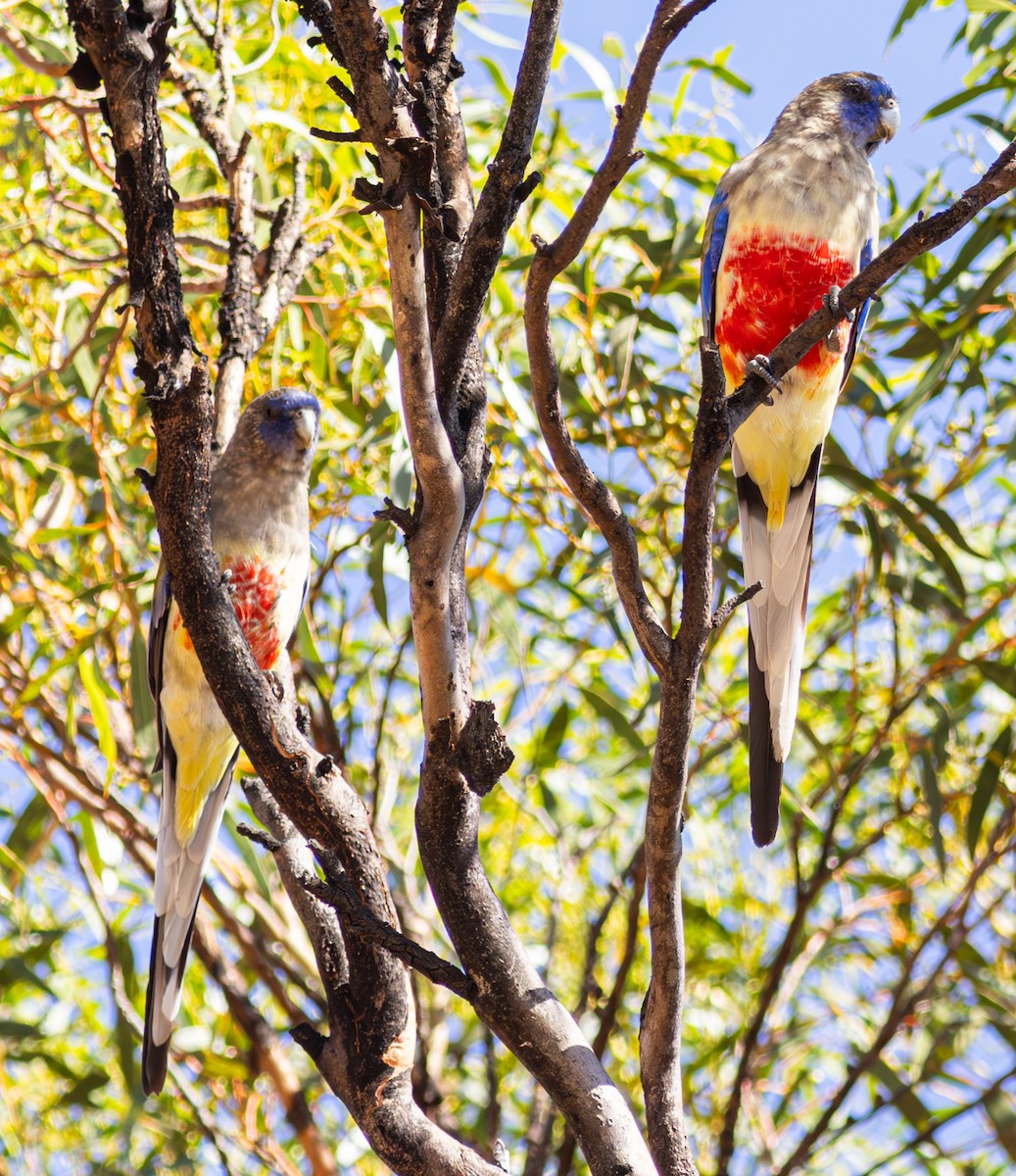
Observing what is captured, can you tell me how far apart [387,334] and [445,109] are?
1.02 m

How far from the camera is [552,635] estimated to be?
9.80ft

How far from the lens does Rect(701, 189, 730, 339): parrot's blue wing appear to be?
92.4 inches

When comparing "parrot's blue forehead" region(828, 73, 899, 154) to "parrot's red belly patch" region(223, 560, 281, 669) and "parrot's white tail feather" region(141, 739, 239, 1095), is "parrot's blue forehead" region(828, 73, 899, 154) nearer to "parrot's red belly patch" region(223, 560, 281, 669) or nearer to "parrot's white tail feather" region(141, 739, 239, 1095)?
"parrot's red belly patch" region(223, 560, 281, 669)

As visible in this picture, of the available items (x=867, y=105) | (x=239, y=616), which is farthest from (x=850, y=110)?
(x=239, y=616)

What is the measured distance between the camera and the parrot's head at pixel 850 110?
256cm

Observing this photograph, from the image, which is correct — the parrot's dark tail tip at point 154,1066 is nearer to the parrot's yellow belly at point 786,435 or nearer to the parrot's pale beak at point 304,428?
the parrot's pale beak at point 304,428

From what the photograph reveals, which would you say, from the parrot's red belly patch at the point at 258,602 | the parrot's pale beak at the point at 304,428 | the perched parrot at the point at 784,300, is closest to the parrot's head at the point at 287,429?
the parrot's pale beak at the point at 304,428

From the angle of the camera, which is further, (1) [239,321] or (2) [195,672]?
(2) [195,672]

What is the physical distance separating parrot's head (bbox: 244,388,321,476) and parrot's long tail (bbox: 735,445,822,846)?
0.83m

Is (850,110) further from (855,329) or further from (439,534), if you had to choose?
(439,534)

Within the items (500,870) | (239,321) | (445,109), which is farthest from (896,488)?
(445,109)

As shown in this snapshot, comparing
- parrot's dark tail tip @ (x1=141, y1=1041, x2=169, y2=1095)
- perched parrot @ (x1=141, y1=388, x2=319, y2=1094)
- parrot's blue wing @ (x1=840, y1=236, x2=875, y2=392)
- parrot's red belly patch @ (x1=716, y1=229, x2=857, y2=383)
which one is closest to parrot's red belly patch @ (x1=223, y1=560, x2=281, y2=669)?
perched parrot @ (x1=141, y1=388, x2=319, y2=1094)

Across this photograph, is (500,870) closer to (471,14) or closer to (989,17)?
(471,14)

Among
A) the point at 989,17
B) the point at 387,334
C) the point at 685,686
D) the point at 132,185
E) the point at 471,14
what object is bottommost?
the point at 685,686
